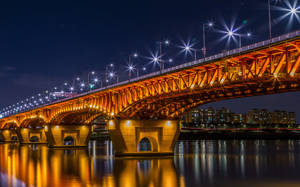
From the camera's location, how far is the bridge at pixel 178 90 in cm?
3077

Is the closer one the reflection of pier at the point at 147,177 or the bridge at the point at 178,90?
the reflection of pier at the point at 147,177

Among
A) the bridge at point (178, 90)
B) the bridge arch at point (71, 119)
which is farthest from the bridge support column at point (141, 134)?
the bridge arch at point (71, 119)

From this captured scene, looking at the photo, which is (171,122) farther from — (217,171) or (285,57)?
(285,57)

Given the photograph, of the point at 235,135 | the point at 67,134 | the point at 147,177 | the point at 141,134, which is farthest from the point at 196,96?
the point at 235,135

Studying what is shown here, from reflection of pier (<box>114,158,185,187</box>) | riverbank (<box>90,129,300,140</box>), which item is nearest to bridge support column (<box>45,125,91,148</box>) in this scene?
reflection of pier (<box>114,158,185,187</box>)

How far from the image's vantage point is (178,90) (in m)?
42.2

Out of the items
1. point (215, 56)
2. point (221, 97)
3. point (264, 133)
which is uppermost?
point (215, 56)

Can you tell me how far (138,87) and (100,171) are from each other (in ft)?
48.8

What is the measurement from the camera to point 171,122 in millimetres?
57031

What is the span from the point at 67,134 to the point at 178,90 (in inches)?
2166

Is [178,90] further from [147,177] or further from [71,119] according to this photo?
[71,119]

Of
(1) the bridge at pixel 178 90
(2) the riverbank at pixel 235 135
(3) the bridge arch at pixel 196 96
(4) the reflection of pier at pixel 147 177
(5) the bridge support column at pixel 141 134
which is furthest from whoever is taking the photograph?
(2) the riverbank at pixel 235 135

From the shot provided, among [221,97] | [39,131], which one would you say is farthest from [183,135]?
[221,97]

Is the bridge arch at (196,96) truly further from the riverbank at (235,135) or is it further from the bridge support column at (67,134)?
the riverbank at (235,135)
